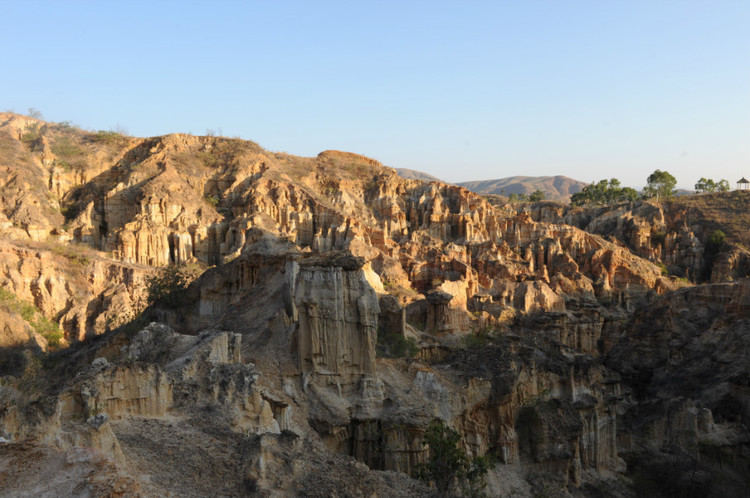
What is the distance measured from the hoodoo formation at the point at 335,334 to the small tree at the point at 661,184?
12.8m

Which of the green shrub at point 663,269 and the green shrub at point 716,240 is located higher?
the green shrub at point 716,240

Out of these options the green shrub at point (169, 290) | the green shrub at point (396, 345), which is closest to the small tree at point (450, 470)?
the green shrub at point (396, 345)

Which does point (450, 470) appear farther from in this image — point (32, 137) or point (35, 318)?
point (32, 137)

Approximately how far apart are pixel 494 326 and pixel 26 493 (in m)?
35.2

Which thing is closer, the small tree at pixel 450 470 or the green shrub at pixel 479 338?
the small tree at pixel 450 470

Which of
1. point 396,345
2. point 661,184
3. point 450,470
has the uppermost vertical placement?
point 661,184

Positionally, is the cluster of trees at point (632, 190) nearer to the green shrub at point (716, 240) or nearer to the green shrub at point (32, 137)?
the green shrub at point (716, 240)

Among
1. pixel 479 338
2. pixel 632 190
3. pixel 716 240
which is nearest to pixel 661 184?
pixel 632 190

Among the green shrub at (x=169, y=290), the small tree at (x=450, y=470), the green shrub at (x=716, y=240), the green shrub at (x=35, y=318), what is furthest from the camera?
the green shrub at (x=716, y=240)

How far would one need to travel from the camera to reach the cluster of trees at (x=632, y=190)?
3440 inches

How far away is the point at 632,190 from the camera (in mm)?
88938

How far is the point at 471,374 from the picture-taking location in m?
20.4

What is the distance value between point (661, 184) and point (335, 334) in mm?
80505

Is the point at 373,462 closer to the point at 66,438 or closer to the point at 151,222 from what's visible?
the point at 66,438
